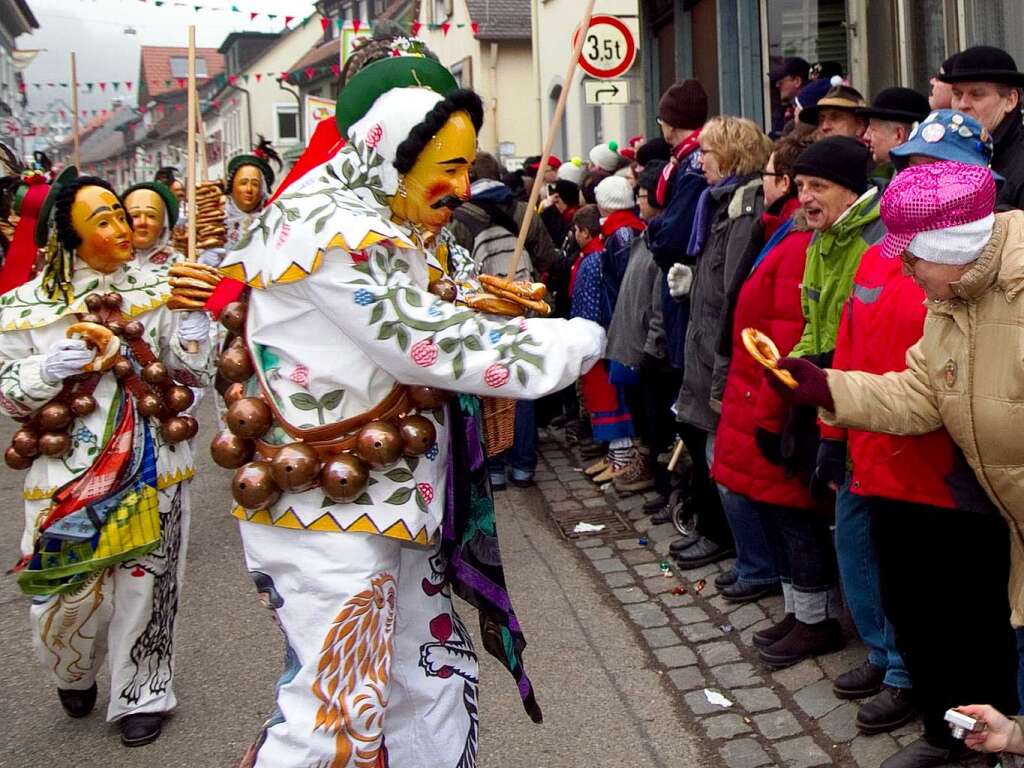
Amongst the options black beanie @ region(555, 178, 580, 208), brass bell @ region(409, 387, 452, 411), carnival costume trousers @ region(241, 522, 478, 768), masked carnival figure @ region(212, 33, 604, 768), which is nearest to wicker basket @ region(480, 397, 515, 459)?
masked carnival figure @ region(212, 33, 604, 768)

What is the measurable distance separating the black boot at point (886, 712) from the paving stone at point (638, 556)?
80.1 inches

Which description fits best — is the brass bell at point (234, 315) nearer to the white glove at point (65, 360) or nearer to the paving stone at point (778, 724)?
the white glove at point (65, 360)

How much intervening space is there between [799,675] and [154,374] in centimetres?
255

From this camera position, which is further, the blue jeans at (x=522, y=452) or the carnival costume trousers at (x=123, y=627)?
the blue jeans at (x=522, y=452)

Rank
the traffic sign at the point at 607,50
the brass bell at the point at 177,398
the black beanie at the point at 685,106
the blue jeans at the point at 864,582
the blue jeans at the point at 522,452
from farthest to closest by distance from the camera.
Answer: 1. the traffic sign at the point at 607,50
2. the blue jeans at the point at 522,452
3. the black beanie at the point at 685,106
4. the brass bell at the point at 177,398
5. the blue jeans at the point at 864,582

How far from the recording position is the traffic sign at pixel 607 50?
27.9 feet

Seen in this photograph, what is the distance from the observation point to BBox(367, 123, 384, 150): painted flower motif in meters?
2.65

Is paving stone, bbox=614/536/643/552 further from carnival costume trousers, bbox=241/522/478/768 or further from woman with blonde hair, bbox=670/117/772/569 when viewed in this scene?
carnival costume trousers, bbox=241/522/478/768

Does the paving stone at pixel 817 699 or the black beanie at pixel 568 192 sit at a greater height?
the black beanie at pixel 568 192

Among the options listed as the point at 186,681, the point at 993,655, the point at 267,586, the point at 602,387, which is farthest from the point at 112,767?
the point at 602,387

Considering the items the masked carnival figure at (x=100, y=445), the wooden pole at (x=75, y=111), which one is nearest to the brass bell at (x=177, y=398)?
the masked carnival figure at (x=100, y=445)

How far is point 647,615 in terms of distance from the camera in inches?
197

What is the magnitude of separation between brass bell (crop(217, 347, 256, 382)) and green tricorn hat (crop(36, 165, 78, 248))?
5.73ft

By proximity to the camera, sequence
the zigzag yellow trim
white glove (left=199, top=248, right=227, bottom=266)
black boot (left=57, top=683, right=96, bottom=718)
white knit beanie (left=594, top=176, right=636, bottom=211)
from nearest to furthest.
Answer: the zigzag yellow trim → black boot (left=57, top=683, right=96, bottom=718) → white knit beanie (left=594, top=176, right=636, bottom=211) → white glove (left=199, top=248, right=227, bottom=266)
